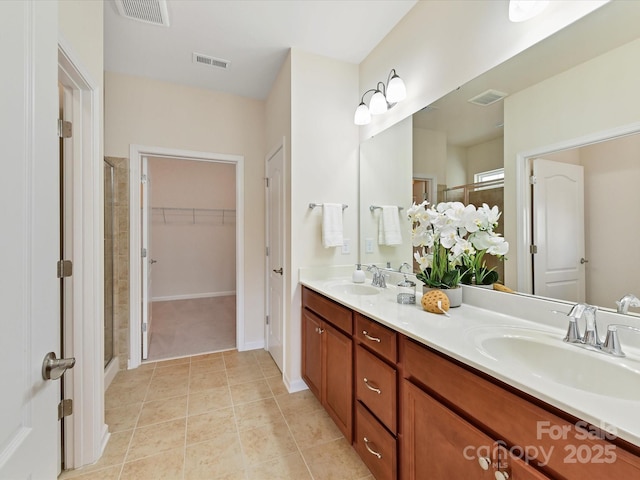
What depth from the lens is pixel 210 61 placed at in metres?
2.50

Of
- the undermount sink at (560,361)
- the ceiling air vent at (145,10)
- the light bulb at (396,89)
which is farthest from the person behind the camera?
the light bulb at (396,89)

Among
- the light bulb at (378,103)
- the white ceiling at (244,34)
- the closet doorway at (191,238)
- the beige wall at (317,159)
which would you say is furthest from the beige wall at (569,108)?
the closet doorway at (191,238)

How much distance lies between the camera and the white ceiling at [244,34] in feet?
6.21

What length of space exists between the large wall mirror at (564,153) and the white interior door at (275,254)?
140cm

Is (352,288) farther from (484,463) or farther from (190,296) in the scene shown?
(190,296)

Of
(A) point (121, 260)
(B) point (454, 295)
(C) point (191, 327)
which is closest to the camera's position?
(B) point (454, 295)

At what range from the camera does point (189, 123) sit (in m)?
2.92

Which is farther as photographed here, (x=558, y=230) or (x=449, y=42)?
(x=449, y=42)

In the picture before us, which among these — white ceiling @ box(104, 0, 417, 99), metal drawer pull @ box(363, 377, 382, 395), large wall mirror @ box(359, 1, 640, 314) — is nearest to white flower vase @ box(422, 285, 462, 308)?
large wall mirror @ box(359, 1, 640, 314)

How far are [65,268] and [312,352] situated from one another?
1547 millimetres

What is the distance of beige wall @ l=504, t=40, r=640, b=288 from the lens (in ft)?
3.26

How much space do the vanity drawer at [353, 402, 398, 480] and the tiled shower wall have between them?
232cm

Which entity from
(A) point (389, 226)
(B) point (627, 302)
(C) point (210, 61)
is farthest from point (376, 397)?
(C) point (210, 61)

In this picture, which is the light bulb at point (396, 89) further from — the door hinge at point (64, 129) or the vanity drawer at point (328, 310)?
the door hinge at point (64, 129)
